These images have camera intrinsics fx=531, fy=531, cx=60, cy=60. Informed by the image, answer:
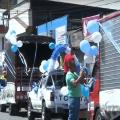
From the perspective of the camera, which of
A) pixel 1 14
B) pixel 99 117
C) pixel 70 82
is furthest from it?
pixel 1 14

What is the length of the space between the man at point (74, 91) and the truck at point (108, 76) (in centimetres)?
121

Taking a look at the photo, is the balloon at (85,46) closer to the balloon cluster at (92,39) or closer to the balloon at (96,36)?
the balloon cluster at (92,39)

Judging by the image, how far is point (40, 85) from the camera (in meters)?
20.1

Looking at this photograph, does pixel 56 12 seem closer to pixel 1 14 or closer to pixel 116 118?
pixel 1 14

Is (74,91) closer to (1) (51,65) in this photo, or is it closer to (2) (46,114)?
(2) (46,114)

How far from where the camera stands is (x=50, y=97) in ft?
59.5

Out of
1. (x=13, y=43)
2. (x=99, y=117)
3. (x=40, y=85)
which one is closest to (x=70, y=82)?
(x=99, y=117)

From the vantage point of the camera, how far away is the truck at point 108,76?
12.3m

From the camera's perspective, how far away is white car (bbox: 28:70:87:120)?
18.1 metres

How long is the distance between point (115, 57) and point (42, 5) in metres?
35.0

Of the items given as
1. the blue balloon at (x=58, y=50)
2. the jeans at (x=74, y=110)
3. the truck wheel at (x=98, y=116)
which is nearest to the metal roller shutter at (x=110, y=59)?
the truck wheel at (x=98, y=116)

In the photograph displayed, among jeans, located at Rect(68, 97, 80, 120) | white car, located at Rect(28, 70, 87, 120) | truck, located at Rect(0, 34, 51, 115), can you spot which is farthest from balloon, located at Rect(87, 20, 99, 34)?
truck, located at Rect(0, 34, 51, 115)

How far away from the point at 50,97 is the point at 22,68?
6496 mm

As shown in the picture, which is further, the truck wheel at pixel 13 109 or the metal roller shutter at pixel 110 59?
the truck wheel at pixel 13 109
